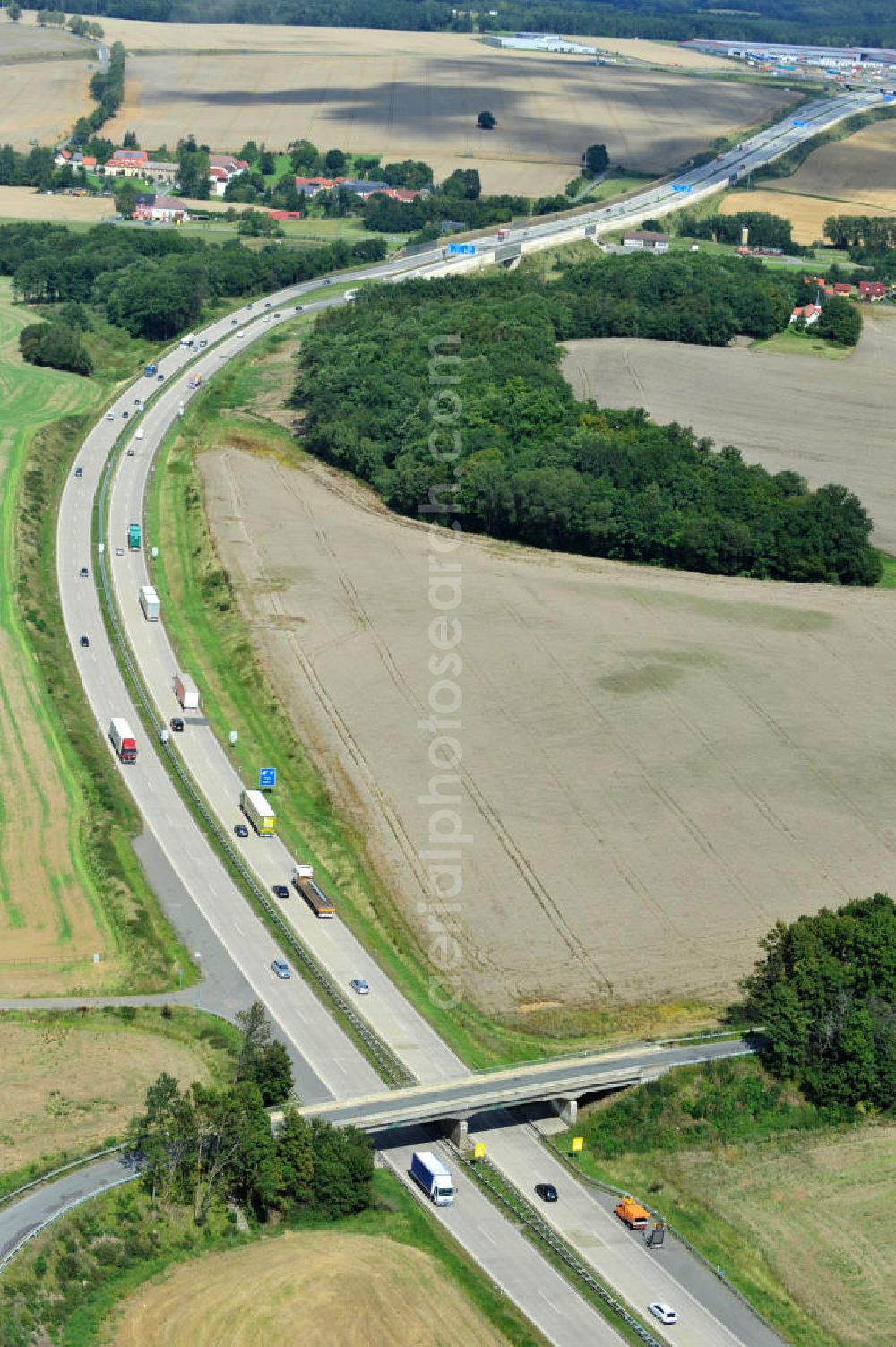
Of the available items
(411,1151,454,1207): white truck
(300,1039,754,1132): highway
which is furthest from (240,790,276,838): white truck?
(411,1151,454,1207): white truck

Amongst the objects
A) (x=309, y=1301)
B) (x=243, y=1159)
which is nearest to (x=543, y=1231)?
(x=309, y=1301)

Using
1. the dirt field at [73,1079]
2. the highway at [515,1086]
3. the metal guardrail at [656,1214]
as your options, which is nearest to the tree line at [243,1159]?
the dirt field at [73,1079]

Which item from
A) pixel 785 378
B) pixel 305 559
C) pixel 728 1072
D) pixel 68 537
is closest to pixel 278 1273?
pixel 728 1072

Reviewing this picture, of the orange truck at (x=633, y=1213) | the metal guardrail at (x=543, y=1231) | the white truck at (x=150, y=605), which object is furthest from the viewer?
the white truck at (x=150, y=605)

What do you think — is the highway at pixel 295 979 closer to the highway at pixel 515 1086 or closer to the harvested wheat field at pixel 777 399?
the highway at pixel 515 1086

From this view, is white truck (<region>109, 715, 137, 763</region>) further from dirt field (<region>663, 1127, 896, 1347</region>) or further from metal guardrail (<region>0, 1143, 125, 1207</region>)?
dirt field (<region>663, 1127, 896, 1347</region>)

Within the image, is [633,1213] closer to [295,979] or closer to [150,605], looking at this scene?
[295,979]
